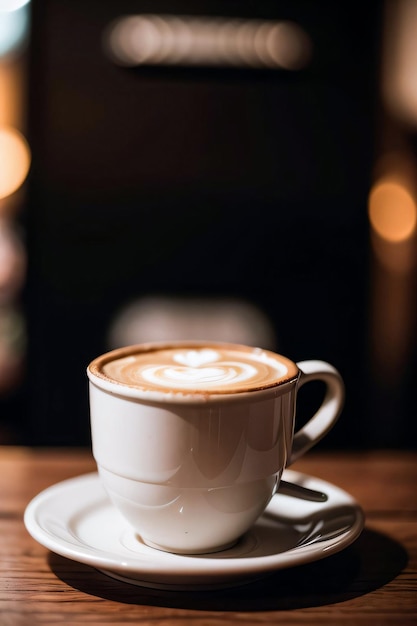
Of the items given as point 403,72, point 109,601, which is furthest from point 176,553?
point 403,72

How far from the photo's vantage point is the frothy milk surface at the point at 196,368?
18.8 inches

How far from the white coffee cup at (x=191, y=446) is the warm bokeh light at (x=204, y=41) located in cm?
126

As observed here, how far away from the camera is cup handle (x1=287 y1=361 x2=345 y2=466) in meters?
0.53

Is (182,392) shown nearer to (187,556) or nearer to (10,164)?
(187,556)

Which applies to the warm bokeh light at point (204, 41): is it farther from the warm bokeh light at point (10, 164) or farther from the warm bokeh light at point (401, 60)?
the warm bokeh light at point (10, 164)

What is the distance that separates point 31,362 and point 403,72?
1100 mm

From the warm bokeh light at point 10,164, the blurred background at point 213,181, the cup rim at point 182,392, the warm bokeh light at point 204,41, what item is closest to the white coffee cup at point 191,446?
the cup rim at point 182,392

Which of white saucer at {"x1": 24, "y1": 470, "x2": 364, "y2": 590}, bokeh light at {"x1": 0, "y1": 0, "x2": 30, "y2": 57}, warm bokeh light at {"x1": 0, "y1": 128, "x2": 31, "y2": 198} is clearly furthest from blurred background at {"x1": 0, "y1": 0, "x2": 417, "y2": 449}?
white saucer at {"x1": 24, "y1": 470, "x2": 364, "y2": 590}

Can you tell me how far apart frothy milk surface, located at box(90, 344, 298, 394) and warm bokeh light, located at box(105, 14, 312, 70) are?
120 centimetres

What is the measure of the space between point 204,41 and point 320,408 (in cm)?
126

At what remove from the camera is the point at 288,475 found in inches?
24.8

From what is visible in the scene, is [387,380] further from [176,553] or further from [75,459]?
[176,553]

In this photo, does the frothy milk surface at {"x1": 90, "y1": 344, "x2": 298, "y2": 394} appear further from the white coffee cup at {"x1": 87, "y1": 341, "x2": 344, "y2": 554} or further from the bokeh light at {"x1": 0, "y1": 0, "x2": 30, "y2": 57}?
the bokeh light at {"x1": 0, "y1": 0, "x2": 30, "y2": 57}

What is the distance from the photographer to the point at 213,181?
5.49 feet
